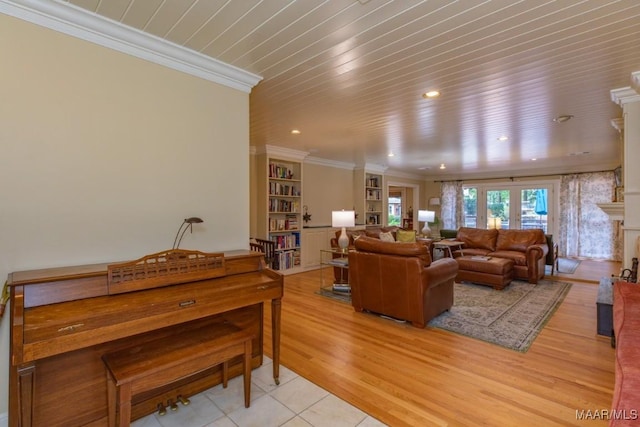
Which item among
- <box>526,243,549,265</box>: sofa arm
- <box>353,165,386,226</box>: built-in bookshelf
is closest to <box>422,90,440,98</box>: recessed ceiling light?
<box>526,243,549,265</box>: sofa arm

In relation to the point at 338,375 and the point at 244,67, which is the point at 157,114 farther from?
the point at 338,375

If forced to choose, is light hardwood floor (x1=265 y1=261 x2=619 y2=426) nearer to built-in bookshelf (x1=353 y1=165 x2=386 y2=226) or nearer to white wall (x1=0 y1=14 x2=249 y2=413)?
white wall (x1=0 y1=14 x2=249 y2=413)

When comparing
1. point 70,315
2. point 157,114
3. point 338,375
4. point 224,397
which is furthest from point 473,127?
point 70,315

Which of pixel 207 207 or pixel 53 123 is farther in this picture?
pixel 207 207

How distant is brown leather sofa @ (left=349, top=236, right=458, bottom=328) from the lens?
319 centimetres

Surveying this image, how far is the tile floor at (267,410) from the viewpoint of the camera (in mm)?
1837

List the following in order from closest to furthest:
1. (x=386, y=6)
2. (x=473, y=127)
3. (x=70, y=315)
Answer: (x=70, y=315)
(x=386, y=6)
(x=473, y=127)

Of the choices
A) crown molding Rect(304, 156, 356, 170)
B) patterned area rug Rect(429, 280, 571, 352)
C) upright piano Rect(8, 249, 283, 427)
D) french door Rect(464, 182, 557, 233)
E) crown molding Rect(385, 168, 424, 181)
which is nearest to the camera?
upright piano Rect(8, 249, 283, 427)

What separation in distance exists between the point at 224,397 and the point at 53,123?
76.8 inches

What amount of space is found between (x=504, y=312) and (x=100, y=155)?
4.20 metres

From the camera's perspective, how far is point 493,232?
244 inches

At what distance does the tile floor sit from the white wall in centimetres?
92

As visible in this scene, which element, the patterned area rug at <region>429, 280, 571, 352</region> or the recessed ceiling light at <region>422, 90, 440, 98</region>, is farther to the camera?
the patterned area rug at <region>429, 280, 571, 352</region>

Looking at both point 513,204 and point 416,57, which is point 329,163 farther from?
point 513,204
